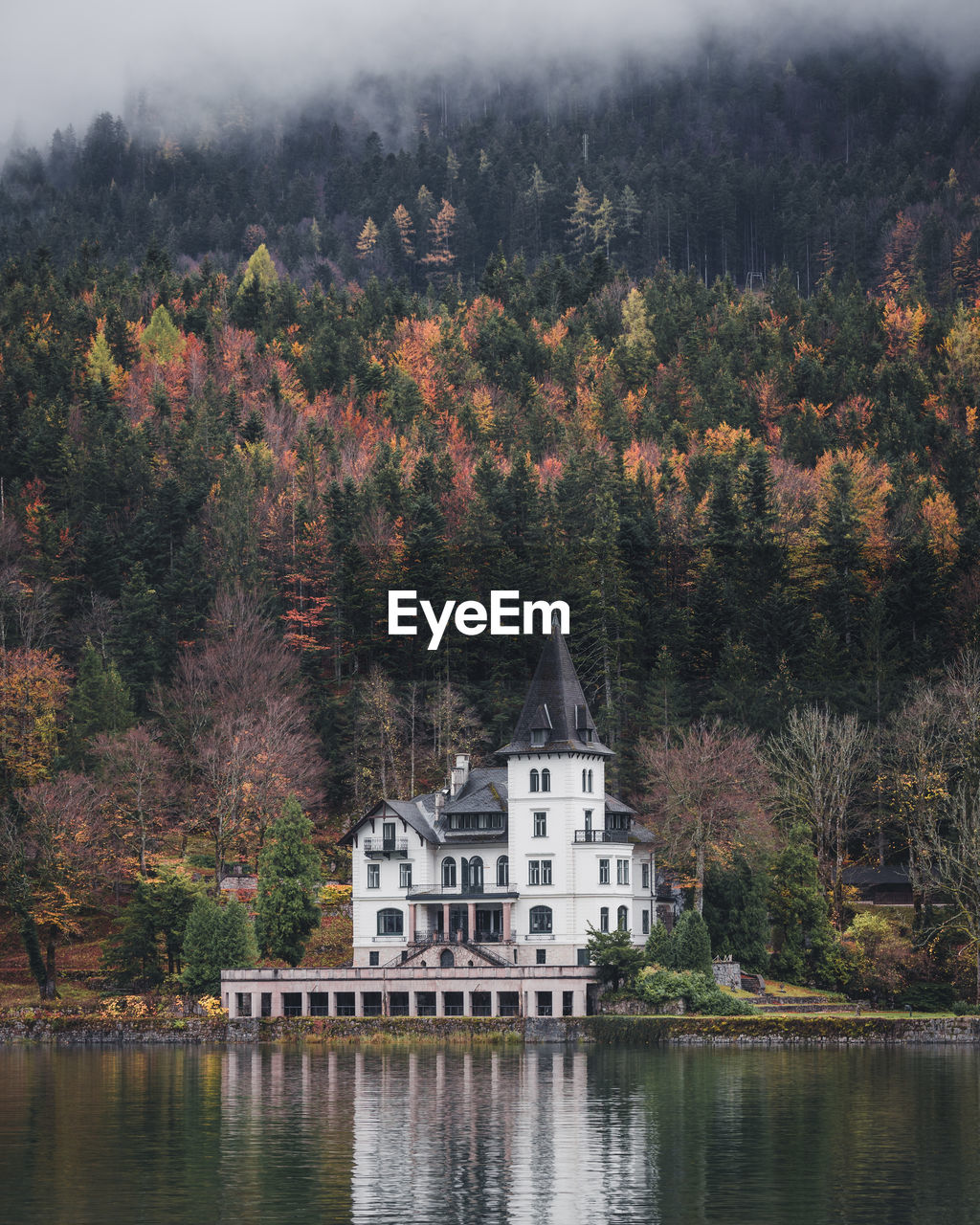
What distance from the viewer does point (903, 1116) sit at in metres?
54.7

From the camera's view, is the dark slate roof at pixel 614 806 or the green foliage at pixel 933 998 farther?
the dark slate roof at pixel 614 806

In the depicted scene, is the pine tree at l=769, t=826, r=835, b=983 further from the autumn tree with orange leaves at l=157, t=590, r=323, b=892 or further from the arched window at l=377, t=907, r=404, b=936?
the autumn tree with orange leaves at l=157, t=590, r=323, b=892

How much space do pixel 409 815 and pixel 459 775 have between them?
498cm

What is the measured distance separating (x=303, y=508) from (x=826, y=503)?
123ft

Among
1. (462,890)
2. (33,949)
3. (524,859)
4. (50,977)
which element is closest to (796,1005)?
(524,859)

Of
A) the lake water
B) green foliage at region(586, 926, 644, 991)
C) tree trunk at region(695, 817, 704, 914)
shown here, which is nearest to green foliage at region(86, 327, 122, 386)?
tree trunk at region(695, 817, 704, 914)

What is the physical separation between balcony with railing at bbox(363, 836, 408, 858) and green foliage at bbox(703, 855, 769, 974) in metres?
16.1

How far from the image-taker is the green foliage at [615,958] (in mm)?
89750

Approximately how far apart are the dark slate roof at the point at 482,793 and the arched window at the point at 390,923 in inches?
235

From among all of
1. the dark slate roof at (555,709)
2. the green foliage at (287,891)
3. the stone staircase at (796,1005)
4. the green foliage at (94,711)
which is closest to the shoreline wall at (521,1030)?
the stone staircase at (796,1005)

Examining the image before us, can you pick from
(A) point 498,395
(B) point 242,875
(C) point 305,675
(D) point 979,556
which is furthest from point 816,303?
(B) point 242,875

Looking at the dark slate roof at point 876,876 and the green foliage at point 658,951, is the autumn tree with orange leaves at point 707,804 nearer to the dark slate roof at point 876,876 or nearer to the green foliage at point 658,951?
the green foliage at point 658,951

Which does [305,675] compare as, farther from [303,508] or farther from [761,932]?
[761,932]

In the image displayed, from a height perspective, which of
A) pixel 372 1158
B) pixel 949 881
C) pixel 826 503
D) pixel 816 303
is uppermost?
pixel 816 303
